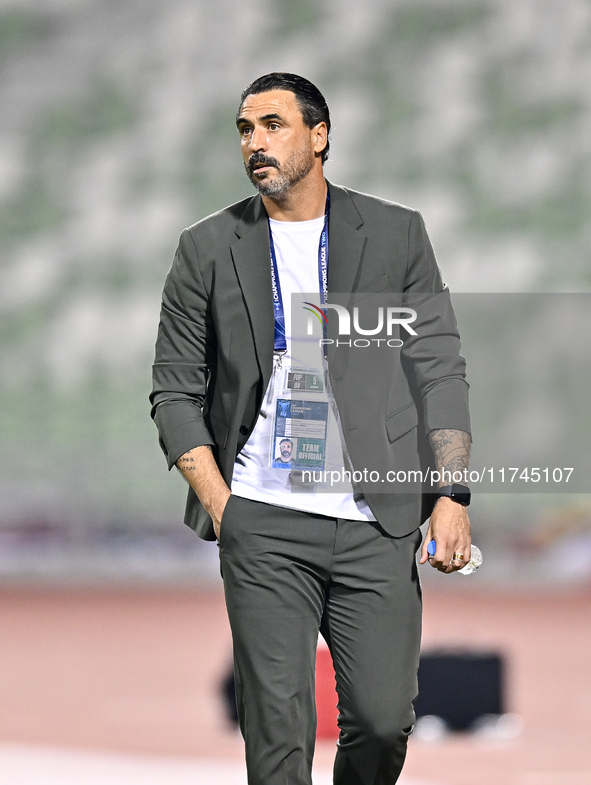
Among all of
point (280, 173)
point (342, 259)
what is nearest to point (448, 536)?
point (342, 259)

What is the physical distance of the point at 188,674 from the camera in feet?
17.6

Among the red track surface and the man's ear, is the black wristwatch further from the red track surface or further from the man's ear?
the red track surface

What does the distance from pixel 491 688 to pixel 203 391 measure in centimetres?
222

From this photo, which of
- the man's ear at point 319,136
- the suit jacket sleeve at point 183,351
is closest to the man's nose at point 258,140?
the man's ear at point 319,136

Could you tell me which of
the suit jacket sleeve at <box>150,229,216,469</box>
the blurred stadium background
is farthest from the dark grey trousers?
the blurred stadium background

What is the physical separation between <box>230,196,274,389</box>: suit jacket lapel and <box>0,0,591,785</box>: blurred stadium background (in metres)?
5.81

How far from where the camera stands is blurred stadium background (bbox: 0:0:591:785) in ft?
27.3


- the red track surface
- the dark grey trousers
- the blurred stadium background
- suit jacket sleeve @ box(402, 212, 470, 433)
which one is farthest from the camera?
the blurred stadium background

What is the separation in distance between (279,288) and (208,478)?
0.42 meters

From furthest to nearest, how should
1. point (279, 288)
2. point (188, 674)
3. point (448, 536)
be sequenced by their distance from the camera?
point (188, 674) < point (279, 288) < point (448, 536)

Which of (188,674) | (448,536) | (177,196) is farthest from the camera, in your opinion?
(177,196)

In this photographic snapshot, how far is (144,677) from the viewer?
17.4 ft

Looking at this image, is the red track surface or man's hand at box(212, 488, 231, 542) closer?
man's hand at box(212, 488, 231, 542)

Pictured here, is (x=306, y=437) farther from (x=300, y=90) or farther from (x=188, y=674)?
(x=188, y=674)
